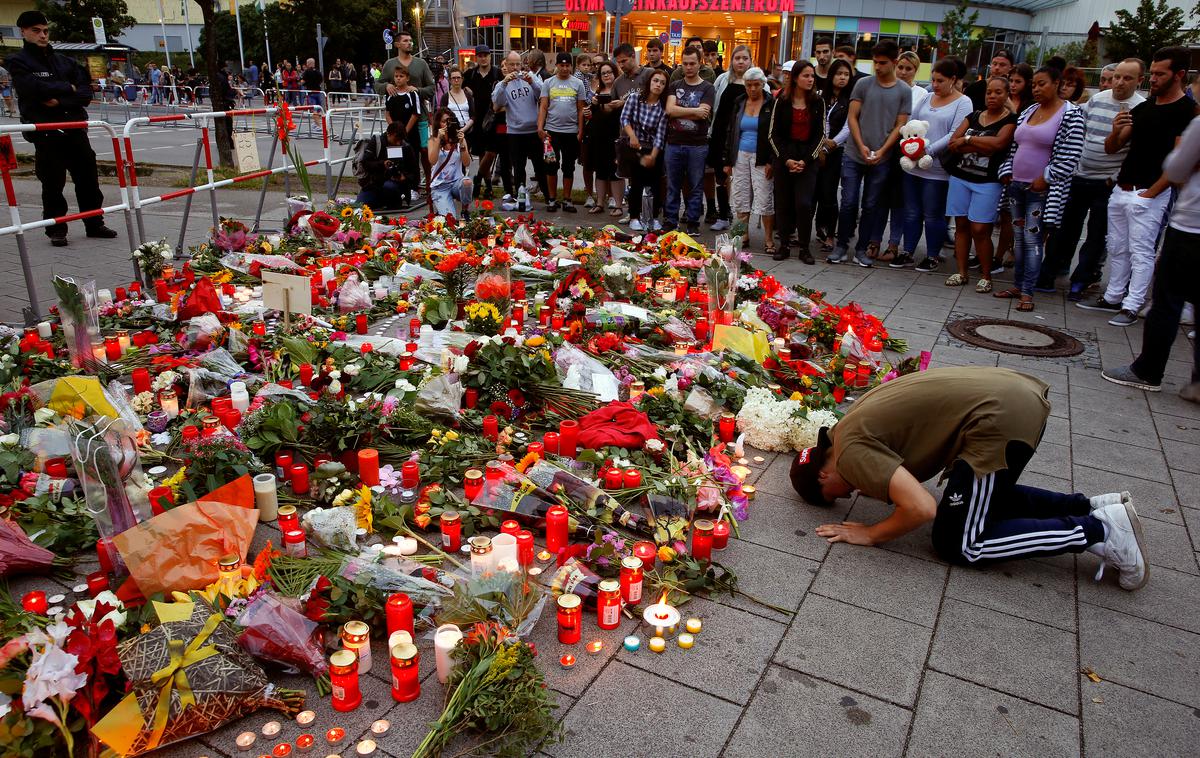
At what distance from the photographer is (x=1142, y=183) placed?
6.02 metres

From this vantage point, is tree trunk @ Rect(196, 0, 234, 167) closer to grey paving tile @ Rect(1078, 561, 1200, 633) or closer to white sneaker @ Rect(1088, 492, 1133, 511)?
white sneaker @ Rect(1088, 492, 1133, 511)

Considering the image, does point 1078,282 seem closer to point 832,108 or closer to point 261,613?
point 832,108

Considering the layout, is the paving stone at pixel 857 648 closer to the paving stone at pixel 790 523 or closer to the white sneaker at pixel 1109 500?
the paving stone at pixel 790 523

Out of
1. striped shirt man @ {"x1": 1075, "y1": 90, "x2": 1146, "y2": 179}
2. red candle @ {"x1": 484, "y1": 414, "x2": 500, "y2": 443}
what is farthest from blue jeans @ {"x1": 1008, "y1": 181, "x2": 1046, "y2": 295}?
red candle @ {"x1": 484, "y1": 414, "x2": 500, "y2": 443}

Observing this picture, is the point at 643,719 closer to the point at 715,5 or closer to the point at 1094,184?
the point at 1094,184

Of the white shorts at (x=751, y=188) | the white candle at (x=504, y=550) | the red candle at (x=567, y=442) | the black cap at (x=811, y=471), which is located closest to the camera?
the white candle at (x=504, y=550)

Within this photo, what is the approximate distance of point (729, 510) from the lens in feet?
11.4

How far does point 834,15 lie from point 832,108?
28138mm

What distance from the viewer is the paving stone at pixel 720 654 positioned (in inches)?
101

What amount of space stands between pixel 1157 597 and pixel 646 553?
1.93 metres

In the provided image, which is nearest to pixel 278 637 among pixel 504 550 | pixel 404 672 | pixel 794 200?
pixel 404 672

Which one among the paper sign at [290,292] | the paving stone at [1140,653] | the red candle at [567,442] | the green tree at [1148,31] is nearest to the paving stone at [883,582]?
the paving stone at [1140,653]

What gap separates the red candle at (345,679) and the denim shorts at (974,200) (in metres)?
6.45

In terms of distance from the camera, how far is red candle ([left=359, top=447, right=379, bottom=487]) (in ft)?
11.3
